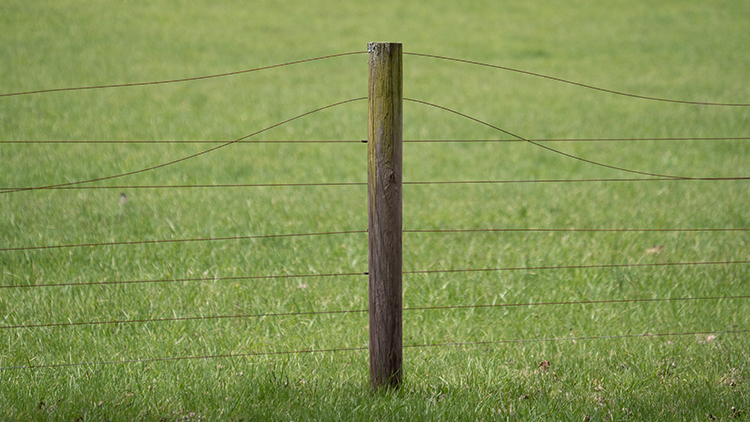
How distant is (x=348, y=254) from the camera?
6320 millimetres

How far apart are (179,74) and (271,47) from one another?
4.02m

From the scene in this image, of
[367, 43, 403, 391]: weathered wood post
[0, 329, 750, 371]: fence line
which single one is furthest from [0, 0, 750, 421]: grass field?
[367, 43, 403, 391]: weathered wood post

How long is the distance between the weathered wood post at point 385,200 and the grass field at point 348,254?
31 cm

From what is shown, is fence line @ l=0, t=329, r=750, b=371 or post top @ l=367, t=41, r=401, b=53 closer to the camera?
post top @ l=367, t=41, r=401, b=53

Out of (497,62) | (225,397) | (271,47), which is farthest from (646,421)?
(271,47)

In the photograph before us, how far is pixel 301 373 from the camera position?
158 inches

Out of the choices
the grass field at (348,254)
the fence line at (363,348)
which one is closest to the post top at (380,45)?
the grass field at (348,254)

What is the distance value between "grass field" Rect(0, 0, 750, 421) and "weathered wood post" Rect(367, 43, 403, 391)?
0.31 m

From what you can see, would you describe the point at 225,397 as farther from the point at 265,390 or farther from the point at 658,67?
the point at 658,67

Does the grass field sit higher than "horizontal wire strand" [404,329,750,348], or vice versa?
the grass field

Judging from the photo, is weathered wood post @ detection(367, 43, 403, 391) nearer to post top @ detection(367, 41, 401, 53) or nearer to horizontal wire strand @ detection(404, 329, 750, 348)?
post top @ detection(367, 41, 401, 53)

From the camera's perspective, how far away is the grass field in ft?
12.4

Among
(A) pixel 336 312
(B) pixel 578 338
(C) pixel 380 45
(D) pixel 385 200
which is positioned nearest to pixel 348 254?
(A) pixel 336 312

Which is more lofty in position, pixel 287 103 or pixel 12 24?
pixel 12 24
